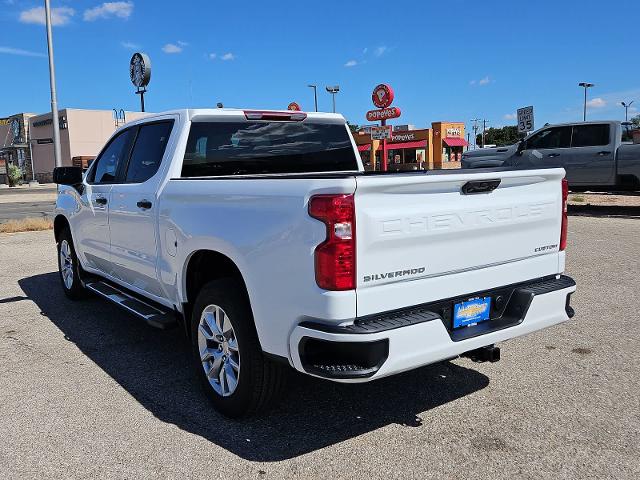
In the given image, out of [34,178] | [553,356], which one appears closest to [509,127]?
[34,178]

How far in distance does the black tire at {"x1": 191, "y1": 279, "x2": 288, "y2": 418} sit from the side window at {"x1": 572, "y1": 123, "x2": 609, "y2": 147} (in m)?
13.0

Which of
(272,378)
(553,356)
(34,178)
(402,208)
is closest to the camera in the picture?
(402,208)

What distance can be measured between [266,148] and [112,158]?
1686 millimetres

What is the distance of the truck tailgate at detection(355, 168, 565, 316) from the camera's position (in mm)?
2820

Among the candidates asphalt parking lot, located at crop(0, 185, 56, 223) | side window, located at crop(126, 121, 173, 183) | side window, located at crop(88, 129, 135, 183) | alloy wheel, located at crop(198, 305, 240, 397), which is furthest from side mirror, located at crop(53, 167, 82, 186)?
asphalt parking lot, located at crop(0, 185, 56, 223)

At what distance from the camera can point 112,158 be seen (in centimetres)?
548

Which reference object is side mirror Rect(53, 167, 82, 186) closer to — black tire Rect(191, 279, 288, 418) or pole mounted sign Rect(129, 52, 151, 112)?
black tire Rect(191, 279, 288, 418)

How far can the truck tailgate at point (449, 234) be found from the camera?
9.25 ft

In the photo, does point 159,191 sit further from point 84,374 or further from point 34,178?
point 34,178

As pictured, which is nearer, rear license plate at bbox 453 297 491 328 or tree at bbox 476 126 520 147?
rear license plate at bbox 453 297 491 328

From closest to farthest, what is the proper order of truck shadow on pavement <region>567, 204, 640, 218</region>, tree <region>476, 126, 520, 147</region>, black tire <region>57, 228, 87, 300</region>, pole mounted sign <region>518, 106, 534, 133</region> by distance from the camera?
black tire <region>57, 228, 87, 300</region>, truck shadow on pavement <region>567, 204, 640, 218</region>, pole mounted sign <region>518, 106, 534, 133</region>, tree <region>476, 126, 520, 147</region>

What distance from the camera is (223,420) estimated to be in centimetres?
357

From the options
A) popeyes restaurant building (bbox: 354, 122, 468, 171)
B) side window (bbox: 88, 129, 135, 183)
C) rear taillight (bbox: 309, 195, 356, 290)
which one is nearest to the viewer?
rear taillight (bbox: 309, 195, 356, 290)

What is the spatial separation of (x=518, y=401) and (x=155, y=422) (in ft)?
7.72
